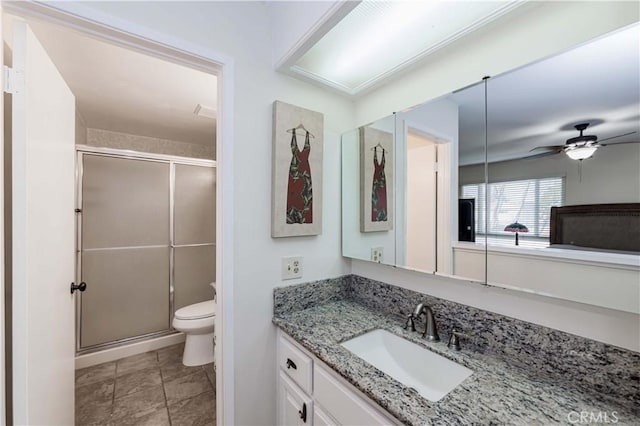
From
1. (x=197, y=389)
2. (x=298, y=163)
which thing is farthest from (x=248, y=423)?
(x=298, y=163)

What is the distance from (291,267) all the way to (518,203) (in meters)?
1.03

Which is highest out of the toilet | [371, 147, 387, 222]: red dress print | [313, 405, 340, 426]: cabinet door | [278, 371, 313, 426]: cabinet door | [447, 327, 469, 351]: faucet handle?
[371, 147, 387, 222]: red dress print

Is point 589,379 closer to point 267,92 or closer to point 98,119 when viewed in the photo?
point 267,92

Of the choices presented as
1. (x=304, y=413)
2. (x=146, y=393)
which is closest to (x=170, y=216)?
(x=146, y=393)

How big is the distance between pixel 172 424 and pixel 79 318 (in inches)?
58.0

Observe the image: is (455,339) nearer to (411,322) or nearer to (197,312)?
(411,322)

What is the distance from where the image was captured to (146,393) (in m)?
1.98

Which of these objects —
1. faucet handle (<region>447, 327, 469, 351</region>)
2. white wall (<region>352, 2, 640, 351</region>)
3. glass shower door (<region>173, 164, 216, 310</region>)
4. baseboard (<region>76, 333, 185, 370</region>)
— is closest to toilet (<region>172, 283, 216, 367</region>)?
baseboard (<region>76, 333, 185, 370</region>)

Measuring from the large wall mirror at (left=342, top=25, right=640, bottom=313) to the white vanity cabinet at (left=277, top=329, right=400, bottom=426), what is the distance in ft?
1.99

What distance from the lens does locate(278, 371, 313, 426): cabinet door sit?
1080 mm

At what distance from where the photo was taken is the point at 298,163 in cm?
136

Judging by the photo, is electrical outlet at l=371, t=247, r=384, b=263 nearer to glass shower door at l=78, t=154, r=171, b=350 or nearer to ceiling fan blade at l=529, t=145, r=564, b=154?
ceiling fan blade at l=529, t=145, r=564, b=154

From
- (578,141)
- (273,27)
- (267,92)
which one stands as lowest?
(578,141)

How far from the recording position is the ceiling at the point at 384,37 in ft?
3.31
